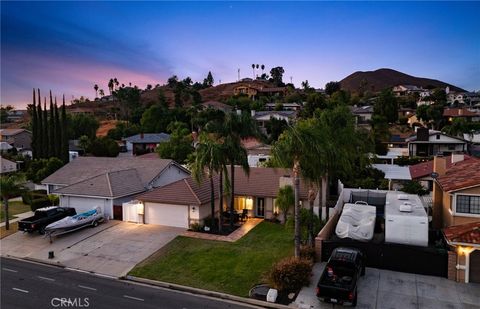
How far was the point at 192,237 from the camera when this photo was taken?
83.6ft

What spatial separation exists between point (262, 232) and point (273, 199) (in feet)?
12.8

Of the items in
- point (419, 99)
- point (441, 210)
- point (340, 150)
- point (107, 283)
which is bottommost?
point (107, 283)

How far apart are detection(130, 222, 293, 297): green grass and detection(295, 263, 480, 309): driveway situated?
3256mm

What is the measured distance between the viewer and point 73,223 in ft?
88.2

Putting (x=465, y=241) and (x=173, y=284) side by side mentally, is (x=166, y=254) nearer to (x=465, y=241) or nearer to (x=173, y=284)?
(x=173, y=284)

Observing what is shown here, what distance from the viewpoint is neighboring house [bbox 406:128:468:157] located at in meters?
59.0

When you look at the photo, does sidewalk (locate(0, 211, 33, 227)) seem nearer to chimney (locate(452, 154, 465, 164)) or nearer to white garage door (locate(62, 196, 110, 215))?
white garage door (locate(62, 196, 110, 215))

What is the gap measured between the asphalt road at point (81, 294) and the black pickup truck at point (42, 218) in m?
6.54

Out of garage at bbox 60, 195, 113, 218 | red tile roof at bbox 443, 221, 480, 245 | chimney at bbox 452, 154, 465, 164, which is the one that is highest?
chimney at bbox 452, 154, 465, 164

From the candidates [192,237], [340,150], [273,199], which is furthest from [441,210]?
[192,237]

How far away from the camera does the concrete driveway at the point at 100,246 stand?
21.6 meters

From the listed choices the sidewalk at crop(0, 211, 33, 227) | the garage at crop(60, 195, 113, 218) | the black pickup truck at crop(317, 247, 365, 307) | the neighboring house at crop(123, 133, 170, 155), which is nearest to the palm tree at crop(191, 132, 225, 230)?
the garage at crop(60, 195, 113, 218)

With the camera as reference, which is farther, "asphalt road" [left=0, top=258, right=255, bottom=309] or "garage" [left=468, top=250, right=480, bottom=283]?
"garage" [left=468, top=250, right=480, bottom=283]

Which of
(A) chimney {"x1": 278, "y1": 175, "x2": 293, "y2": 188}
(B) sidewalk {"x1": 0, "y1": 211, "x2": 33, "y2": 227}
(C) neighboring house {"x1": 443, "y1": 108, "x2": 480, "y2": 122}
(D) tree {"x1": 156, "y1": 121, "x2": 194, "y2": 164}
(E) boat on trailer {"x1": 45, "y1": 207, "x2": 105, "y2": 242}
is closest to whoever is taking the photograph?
(E) boat on trailer {"x1": 45, "y1": 207, "x2": 105, "y2": 242}
